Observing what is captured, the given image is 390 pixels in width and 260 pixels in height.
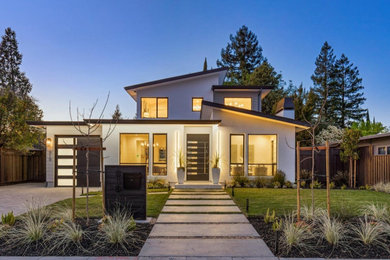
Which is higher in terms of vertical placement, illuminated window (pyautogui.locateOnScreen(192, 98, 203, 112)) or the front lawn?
illuminated window (pyautogui.locateOnScreen(192, 98, 203, 112))

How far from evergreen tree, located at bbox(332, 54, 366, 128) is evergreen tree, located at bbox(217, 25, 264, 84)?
10256 mm

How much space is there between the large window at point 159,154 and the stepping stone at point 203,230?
613cm

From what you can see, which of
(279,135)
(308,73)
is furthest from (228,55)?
(279,135)

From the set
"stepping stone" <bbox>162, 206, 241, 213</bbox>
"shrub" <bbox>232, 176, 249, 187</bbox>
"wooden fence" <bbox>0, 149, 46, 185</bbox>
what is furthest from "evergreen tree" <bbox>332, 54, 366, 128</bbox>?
"wooden fence" <bbox>0, 149, 46, 185</bbox>

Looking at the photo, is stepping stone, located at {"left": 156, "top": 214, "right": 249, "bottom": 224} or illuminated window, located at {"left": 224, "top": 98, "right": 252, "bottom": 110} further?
illuminated window, located at {"left": 224, "top": 98, "right": 252, "bottom": 110}

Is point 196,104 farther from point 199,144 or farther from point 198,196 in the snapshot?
point 198,196

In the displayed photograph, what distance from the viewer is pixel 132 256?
3.65 meters

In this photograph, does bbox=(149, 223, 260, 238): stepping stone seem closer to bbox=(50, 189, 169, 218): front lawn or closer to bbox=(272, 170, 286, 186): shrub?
bbox=(50, 189, 169, 218): front lawn

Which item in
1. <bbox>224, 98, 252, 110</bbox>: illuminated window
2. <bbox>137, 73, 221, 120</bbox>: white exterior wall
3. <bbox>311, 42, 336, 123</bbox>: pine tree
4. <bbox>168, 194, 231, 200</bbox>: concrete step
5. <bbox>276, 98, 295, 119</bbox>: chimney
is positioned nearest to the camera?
<bbox>168, 194, 231, 200</bbox>: concrete step

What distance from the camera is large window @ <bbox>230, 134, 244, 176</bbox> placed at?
37.2 feet

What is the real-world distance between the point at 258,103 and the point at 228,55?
23.0 metres

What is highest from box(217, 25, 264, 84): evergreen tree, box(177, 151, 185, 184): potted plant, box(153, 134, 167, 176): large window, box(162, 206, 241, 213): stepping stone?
box(217, 25, 264, 84): evergreen tree

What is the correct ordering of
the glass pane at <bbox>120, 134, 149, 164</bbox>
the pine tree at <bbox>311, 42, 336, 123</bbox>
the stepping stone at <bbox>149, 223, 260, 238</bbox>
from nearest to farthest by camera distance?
the stepping stone at <bbox>149, 223, 260, 238</bbox> < the glass pane at <bbox>120, 134, 149, 164</bbox> < the pine tree at <bbox>311, 42, 336, 123</bbox>

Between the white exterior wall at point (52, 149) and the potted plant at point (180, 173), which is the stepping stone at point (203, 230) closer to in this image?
the potted plant at point (180, 173)
